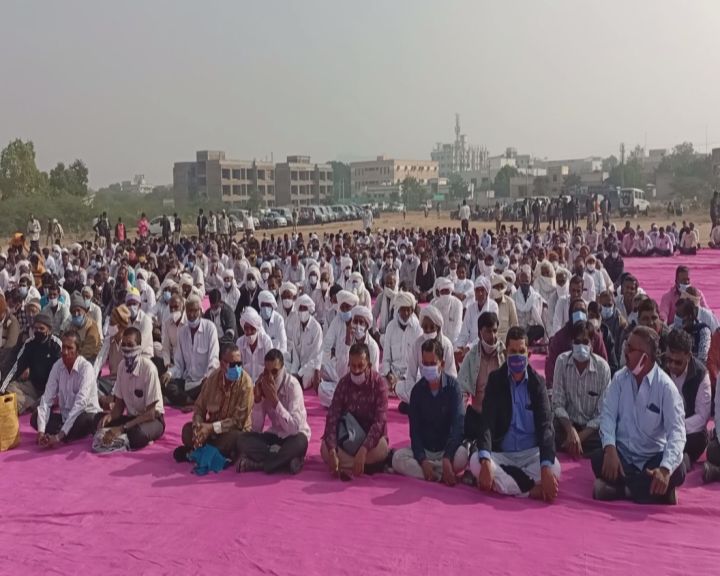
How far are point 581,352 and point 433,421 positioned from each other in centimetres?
116

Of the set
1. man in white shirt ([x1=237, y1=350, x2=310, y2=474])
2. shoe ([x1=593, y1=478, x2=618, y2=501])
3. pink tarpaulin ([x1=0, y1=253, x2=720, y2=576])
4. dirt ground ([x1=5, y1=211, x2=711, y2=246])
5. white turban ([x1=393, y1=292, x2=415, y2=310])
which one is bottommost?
pink tarpaulin ([x1=0, y1=253, x2=720, y2=576])

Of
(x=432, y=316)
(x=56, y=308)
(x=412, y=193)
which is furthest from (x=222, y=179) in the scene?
(x=432, y=316)

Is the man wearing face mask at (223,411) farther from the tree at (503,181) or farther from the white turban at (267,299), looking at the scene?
the tree at (503,181)

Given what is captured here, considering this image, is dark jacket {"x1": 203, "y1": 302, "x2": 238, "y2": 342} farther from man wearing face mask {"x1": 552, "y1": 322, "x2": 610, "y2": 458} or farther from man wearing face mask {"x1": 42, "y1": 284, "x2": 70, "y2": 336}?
man wearing face mask {"x1": 552, "y1": 322, "x2": 610, "y2": 458}

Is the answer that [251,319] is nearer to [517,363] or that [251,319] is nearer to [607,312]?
[517,363]

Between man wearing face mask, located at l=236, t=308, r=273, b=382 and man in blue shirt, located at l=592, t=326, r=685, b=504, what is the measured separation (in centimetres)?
299

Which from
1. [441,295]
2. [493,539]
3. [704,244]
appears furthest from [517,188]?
[493,539]

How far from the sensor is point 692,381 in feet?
16.1

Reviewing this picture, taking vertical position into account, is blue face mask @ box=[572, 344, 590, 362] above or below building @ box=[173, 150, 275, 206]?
below

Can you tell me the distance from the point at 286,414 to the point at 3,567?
1.83 metres

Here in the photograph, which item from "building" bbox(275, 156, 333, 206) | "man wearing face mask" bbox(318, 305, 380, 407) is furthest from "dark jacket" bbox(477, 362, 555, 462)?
"building" bbox(275, 156, 333, 206)

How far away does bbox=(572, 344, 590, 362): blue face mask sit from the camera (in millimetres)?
5219

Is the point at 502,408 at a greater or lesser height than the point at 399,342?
lesser

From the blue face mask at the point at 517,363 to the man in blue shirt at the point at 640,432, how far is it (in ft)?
1.67
